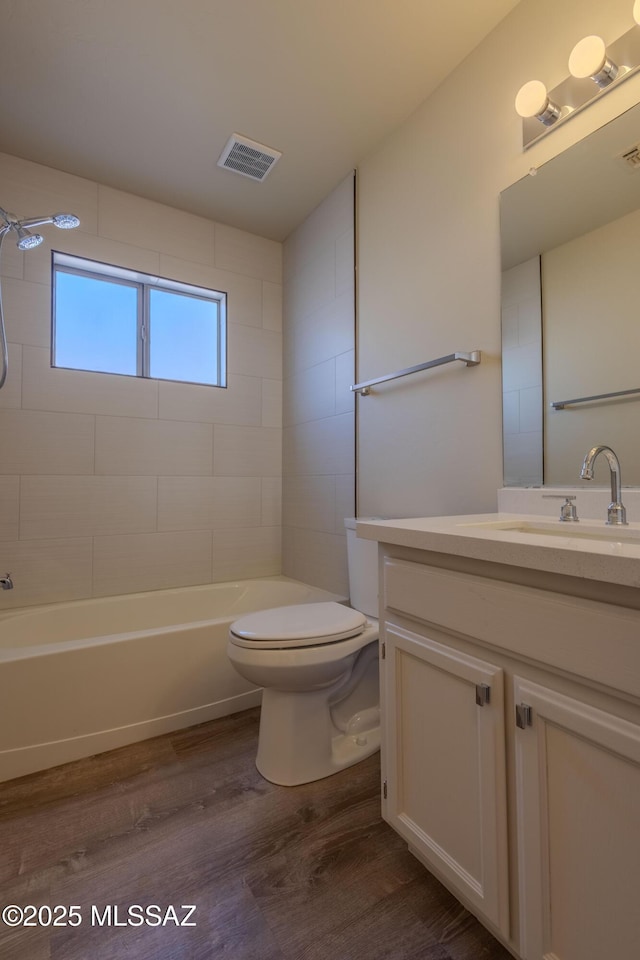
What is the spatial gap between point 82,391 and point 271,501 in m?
1.17

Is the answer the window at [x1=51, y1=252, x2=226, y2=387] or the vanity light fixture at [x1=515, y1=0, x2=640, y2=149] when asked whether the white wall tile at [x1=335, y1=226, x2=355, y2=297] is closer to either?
the window at [x1=51, y1=252, x2=226, y2=387]

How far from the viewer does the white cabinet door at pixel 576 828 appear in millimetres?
625

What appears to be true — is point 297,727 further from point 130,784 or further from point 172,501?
point 172,501

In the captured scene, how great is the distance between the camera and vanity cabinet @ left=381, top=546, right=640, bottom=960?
64cm

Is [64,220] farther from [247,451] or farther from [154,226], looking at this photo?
[247,451]

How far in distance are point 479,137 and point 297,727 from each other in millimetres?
2088

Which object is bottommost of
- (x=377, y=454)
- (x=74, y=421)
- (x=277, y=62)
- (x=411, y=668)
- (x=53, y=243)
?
(x=411, y=668)

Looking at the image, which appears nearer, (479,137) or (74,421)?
(479,137)

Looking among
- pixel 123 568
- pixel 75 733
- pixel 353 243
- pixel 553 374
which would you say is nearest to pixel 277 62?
A: pixel 353 243

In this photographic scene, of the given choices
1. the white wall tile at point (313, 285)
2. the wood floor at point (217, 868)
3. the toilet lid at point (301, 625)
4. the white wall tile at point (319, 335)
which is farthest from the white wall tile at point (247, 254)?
the wood floor at point (217, 868)

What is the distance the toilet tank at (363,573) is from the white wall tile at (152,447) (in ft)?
3.41

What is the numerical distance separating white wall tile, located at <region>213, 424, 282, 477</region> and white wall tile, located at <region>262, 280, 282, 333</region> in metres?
0.64

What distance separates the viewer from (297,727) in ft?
4.75

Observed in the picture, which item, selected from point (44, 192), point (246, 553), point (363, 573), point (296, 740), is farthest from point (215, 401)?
point (296, 740)
